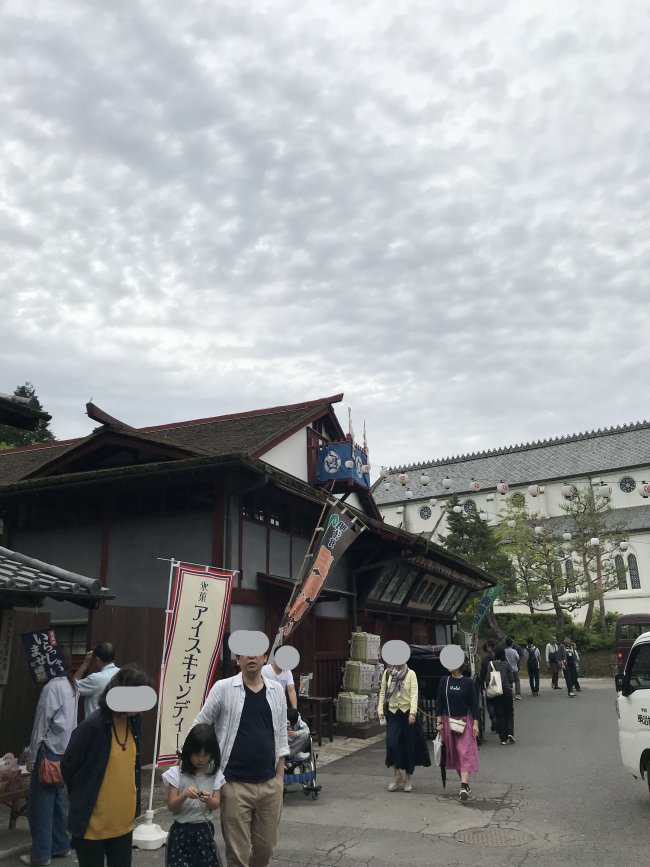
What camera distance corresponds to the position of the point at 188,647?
8297mm

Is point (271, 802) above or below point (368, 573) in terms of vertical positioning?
below

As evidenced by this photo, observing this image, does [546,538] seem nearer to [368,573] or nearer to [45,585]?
[368,573]

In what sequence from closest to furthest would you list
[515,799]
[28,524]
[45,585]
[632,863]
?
[632,863]
[45,585]
[515,799]
[28,524]

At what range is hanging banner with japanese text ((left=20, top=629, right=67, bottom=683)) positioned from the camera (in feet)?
22.4

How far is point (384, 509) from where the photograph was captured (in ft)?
228

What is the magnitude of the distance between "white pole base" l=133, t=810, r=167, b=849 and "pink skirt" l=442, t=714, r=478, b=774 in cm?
374

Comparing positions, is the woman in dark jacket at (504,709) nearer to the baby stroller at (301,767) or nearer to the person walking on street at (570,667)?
the baby stroller at (301,767)

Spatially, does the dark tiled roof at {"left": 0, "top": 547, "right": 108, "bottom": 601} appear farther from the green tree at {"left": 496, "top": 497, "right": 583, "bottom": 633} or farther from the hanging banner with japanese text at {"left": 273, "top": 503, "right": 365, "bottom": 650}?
the green tree at {"left": 496, "top": 497, "right": 583, "bottom": 633}

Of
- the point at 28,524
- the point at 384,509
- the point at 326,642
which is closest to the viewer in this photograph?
the point at 28,524

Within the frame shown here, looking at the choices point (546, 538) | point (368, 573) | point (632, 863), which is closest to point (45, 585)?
point (632, 863)

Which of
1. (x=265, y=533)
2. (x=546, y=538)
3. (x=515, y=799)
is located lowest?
(x=515, y=799)

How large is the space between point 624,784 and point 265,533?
736 cm

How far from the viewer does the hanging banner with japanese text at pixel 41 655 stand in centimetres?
683

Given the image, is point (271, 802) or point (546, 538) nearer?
point (271, 802)
